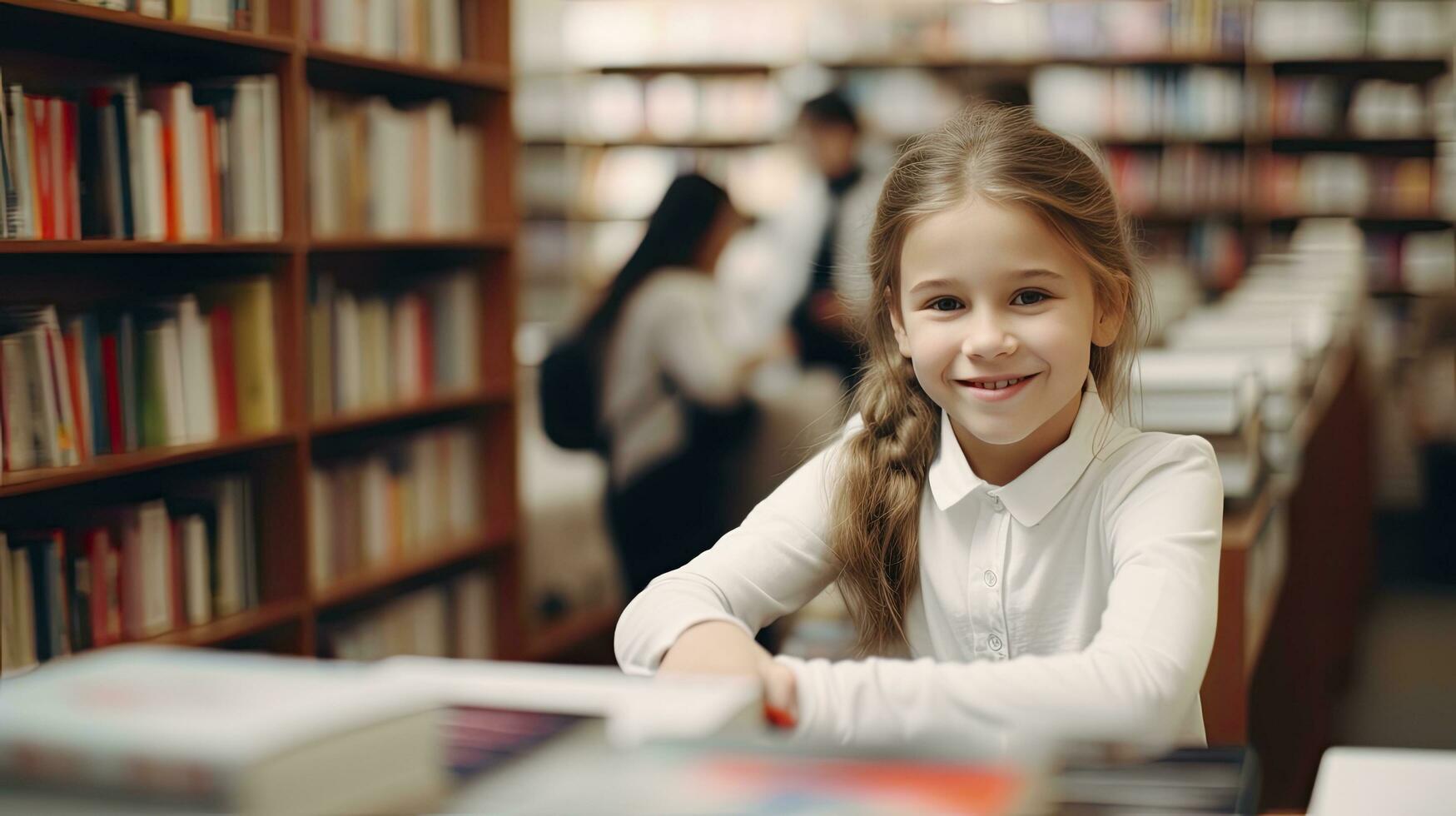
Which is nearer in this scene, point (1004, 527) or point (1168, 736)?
point (1168, 736)

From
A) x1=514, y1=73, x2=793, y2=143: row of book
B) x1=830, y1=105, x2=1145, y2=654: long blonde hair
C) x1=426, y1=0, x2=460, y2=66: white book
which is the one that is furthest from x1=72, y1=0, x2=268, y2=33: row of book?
x1=514, y1=73, x2=793, y2=143: row of book

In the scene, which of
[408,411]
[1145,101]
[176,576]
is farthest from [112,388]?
[1145,101]

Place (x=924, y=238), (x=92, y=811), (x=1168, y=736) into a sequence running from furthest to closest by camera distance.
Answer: (x=924, y=238), (x=1168, y=736), (x=92, y=811)

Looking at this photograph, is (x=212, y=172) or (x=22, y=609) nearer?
(x=22, y=609)

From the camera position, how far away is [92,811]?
1.80ft

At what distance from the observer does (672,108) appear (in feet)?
21.9

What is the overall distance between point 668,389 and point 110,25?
1.33m

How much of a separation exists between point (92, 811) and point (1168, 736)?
2.62ft

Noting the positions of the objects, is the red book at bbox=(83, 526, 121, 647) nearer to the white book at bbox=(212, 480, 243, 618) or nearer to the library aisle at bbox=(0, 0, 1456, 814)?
the library aisle at bbox=(0, 0, 1456, 814)

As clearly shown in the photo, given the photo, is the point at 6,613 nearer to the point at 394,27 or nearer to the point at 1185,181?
the point at 394,27

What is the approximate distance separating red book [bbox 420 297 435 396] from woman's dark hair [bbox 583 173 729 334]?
0.53 metres

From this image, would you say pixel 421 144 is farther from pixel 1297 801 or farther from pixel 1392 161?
pixel 1392 161

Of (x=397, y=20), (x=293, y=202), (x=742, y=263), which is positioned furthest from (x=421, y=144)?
(x=742, y=263)

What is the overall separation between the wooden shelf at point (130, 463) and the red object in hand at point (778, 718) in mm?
1558
